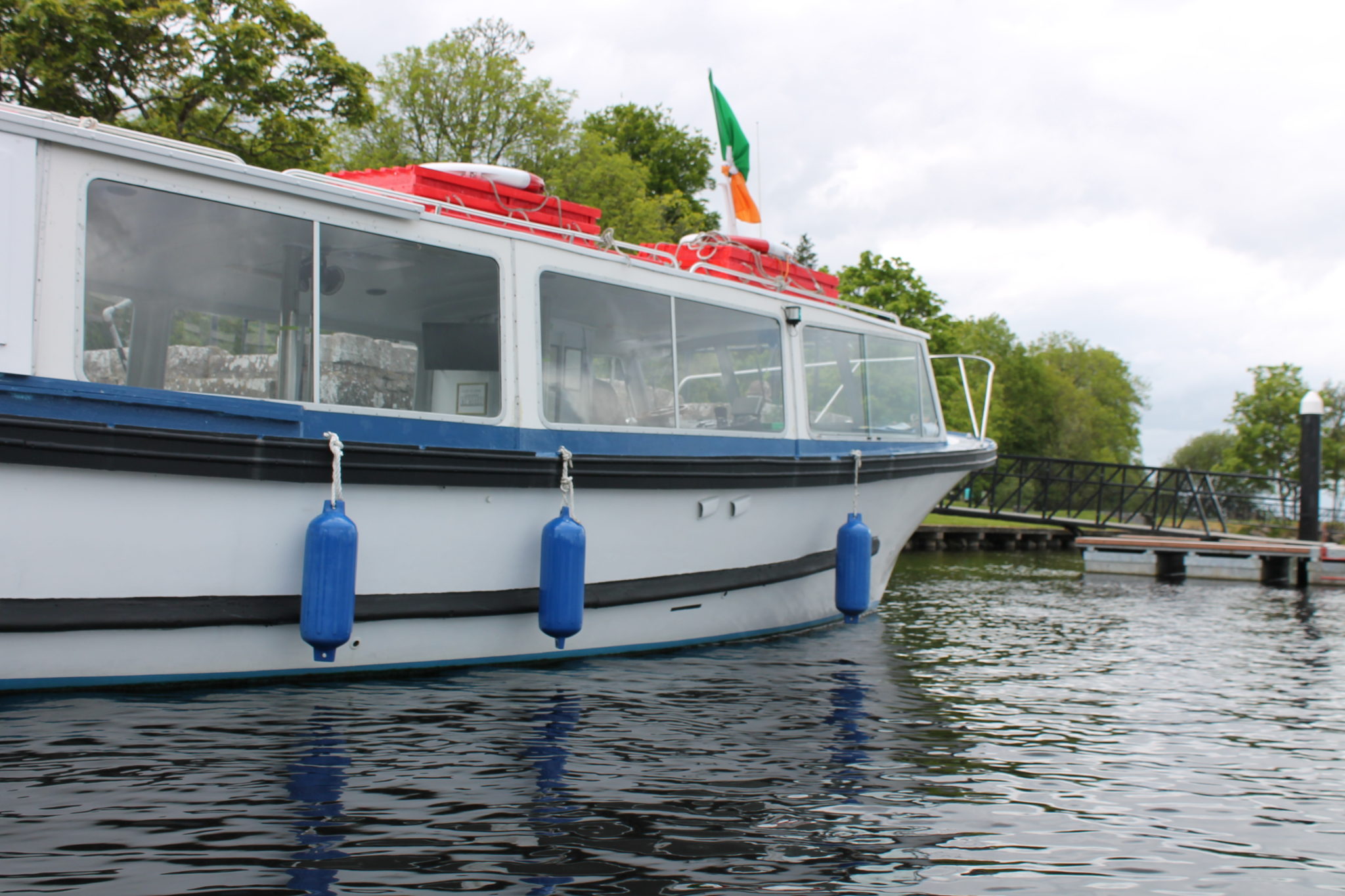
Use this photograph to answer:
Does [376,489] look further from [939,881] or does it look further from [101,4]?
[101,4]

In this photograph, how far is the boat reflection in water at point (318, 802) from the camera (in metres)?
3.29

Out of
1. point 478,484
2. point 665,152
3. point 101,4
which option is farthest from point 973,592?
point 665,152

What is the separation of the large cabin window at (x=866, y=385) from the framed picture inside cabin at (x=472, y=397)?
9.60 ft

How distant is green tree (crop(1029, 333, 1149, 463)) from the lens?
66.3m

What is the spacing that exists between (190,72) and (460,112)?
12240 millimetres

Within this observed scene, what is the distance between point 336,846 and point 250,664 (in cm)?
207

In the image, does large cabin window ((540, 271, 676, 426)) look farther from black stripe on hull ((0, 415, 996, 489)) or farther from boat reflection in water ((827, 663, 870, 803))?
boat reflection in water ((827, 663, 870, 803))

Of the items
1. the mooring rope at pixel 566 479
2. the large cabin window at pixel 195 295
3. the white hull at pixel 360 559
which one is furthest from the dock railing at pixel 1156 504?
the large cabin window at pixel 195 295

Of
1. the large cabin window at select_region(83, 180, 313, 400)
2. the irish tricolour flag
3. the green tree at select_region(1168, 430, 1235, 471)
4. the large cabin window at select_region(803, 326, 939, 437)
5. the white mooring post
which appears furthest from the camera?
the green tree at select_region(1168, 430, 1235, 471)

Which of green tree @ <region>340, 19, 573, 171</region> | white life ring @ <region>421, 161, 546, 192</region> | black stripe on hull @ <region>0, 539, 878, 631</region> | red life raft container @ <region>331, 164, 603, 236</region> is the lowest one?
black stripe on hull @ <region>0, 539, 878, 631</region>

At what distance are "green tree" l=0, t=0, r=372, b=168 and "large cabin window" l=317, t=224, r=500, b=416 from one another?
48.3 feet

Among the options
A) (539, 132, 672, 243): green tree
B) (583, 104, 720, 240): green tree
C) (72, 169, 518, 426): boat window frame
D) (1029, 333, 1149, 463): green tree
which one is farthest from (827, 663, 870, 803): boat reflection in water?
(1029, 333, 1149, 463): green tree

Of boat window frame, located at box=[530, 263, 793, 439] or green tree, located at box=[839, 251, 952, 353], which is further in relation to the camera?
green tree, located at box=[839, 251, 952, 353]

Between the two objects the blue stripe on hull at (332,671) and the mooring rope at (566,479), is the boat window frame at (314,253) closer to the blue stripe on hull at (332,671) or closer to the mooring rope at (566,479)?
the mooring rope at (566,479)
